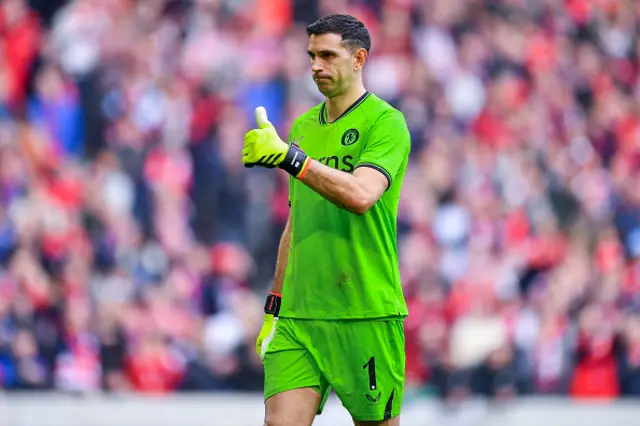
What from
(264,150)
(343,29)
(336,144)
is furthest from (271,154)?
(343,29)

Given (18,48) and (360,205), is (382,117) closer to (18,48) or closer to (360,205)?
(360,205)

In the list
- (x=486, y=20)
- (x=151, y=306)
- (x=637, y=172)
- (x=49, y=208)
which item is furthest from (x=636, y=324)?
(x=49, y=208)

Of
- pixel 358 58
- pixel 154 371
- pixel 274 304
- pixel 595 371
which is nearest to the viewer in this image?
pixel 358 58

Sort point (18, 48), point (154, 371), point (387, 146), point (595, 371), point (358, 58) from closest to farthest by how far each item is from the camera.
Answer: point (387, 146), point (358, 58), point (154, 371), point (595, 371), point (18, 48)

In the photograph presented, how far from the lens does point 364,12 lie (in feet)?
46.1

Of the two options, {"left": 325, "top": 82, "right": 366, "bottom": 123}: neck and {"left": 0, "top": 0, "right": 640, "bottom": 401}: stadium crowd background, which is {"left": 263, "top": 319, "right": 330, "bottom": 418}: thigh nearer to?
{"left": 325, "top": 82, "right": 366, "bottom": 123}: neck

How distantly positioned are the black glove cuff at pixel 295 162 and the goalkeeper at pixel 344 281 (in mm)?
321

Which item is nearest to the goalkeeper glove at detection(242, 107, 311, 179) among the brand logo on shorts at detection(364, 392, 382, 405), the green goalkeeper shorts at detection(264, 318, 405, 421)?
the green goalkeeper shorts at detection(264, 318, 405, 421)

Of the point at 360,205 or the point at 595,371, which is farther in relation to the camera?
the point at 595,371

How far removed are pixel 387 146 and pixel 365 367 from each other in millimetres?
1044

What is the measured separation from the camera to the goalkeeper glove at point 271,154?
5.21 metres

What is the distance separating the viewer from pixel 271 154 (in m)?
5.22

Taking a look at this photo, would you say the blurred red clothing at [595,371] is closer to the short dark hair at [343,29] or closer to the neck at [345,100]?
the neck at [345,100]

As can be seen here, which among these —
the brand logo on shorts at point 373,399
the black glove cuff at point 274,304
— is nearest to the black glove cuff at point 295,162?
the black glove cuff at point 274,304
